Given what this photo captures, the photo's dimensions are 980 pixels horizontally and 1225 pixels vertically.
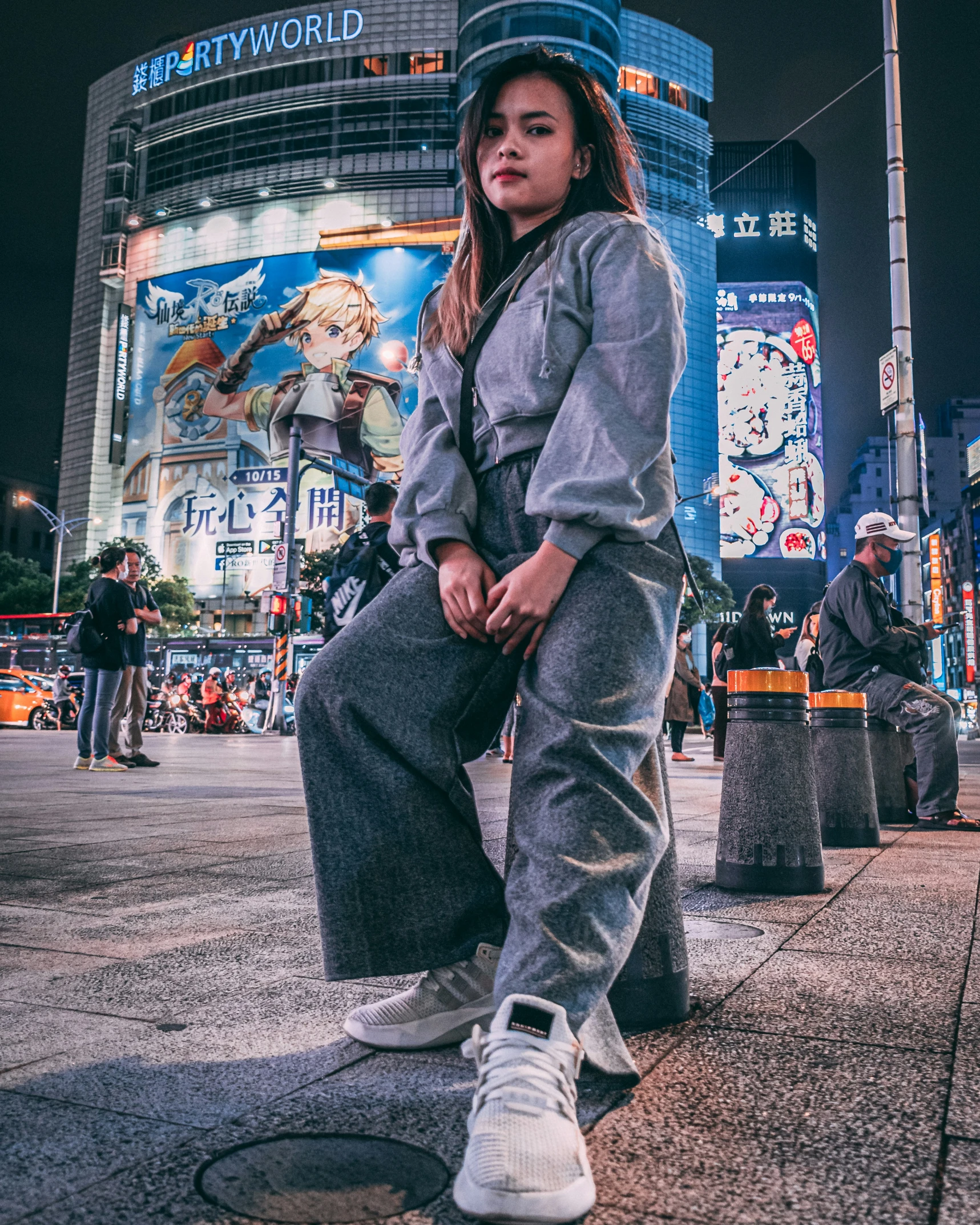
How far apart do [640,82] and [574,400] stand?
68.5 meters

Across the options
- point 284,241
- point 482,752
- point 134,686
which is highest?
point 284,241

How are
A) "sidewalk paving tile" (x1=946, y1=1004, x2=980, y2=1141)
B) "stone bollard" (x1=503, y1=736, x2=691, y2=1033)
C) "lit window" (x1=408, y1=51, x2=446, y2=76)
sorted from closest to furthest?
"sidewalk paving tile" (x1=946, y1=1004, x2=980, y2=1141) < "stone bollard" (x1=503, y1=736, x2=691, y2=1033) < "lit window" (x1=408, y1=51, x2=446, y2=76)

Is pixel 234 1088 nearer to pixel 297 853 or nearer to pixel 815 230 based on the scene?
pixel 297 853

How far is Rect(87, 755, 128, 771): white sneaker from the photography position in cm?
904

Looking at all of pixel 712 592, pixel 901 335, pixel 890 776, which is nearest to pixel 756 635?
pixel 890 776

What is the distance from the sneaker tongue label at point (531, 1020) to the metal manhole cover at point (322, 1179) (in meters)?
0.19

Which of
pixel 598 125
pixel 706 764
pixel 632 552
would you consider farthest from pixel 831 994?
pixel 706 764

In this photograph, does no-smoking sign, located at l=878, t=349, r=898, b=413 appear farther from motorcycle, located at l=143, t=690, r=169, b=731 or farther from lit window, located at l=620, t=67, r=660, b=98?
lit window, located at l=620, t=67, r=660, b=98

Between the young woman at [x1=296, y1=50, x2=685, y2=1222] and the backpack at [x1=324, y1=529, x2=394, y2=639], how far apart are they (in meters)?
2.73

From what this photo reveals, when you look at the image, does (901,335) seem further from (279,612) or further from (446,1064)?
(279,612)

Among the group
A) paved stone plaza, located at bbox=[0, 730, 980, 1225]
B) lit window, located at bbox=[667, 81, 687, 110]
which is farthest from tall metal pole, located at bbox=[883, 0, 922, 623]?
lit window, located at bbox=[667, 81, 687, 110]

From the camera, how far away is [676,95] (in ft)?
203

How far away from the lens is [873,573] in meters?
5.55

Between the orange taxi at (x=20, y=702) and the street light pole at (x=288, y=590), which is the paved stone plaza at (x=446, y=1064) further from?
the orange taxi at (x=20, y=702)
